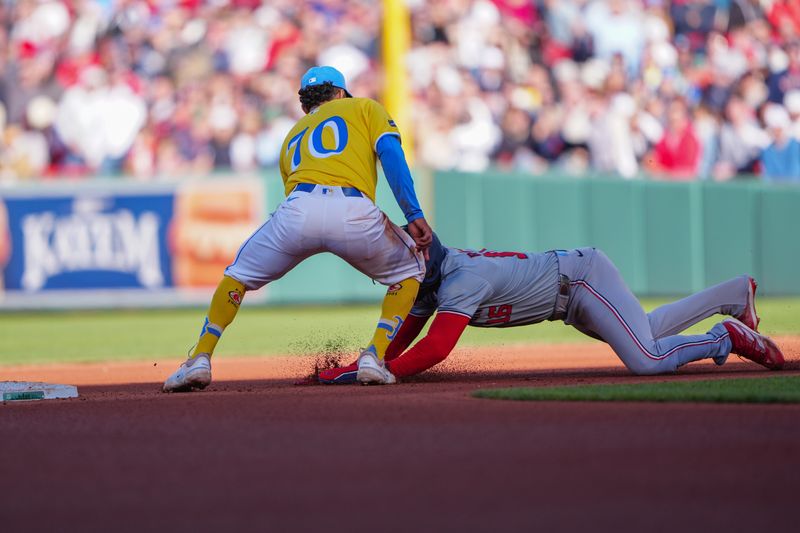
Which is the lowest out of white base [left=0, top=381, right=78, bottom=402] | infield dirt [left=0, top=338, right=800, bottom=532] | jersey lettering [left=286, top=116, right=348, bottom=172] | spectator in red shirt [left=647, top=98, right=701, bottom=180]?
white base [left=0, top=381, right=78, bottom=402]

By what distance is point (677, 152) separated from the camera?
52.2 ft

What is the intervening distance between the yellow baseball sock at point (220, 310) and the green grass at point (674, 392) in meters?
1.22

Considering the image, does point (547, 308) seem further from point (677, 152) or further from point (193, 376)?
point (677, 152)

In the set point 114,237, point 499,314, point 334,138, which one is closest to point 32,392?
point 334,138

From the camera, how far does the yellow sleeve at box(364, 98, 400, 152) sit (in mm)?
5863

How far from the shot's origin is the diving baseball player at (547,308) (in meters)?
6.04

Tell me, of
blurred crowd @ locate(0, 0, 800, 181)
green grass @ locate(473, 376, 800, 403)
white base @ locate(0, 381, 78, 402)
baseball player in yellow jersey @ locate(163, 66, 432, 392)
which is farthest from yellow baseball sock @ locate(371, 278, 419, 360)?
blurred crowd @ locate(0, 0, 800, 181)

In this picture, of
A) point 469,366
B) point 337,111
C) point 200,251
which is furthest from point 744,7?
point 337,111

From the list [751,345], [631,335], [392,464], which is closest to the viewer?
[392,464]

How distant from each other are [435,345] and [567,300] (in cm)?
71

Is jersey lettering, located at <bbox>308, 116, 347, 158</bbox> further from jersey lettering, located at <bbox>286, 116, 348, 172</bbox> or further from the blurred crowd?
the blurred crowd

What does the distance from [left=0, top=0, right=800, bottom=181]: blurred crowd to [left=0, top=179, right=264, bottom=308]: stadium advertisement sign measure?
1.37 ft

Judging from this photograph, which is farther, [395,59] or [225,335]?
[395,59]

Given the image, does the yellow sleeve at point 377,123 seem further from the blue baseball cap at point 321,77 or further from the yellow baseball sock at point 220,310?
the yellow baseball sock at point 220,310
